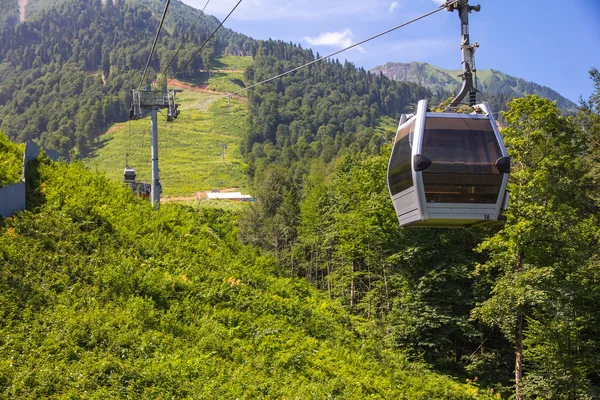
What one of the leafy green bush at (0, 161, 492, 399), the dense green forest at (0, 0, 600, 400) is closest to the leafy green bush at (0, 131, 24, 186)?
the dense green forest at (0, 0, 600, 400)

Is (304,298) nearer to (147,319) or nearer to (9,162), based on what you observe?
(147,319)

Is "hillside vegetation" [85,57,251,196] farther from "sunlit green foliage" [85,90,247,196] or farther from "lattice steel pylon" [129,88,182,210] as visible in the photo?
"lattice steel pylon" [129,88,182,210]

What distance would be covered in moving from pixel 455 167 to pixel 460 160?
0.15 meters

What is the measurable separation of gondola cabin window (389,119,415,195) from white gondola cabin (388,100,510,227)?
20mm

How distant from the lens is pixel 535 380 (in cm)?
2073

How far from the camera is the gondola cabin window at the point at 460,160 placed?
9023mm

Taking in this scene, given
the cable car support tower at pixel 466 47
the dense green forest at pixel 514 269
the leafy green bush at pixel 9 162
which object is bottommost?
the dense green forest at pixel 514 269

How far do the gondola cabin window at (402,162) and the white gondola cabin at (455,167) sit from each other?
2 cm

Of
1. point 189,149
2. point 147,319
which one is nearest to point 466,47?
point 147,319

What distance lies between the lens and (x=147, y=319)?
12766 mm

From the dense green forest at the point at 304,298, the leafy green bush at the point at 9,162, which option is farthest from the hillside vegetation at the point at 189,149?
the dense green forest at the point at 304,298

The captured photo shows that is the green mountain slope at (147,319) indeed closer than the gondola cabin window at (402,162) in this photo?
No

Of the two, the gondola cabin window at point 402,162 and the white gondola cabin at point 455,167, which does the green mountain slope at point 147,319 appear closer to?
the gondola cabin window at point 402,162

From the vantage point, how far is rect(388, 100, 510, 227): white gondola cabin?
9.02 metres
